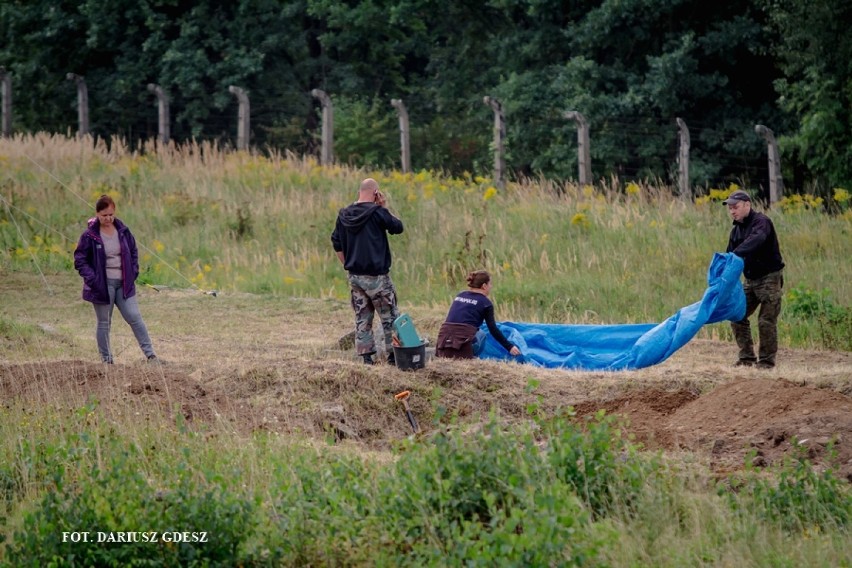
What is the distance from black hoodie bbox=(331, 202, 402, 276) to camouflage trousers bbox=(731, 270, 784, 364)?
3361mm

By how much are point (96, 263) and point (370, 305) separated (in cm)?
A: 238

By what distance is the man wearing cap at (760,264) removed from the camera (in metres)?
11.4

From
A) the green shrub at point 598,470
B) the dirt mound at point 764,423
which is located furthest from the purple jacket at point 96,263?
the green shrub at point 598,470

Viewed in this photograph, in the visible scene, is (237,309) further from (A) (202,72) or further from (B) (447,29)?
(B) (447,29)

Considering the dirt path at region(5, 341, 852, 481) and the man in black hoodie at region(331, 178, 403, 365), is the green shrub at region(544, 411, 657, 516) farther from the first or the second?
the man in black hoodie at region(331, 178, 403, 365)

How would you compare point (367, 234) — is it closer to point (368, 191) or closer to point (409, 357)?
point (368, 191)

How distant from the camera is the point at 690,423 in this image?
30.3 feet

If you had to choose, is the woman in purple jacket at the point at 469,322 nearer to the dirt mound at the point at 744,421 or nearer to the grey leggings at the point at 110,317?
the dirt mound at the point at 744,421

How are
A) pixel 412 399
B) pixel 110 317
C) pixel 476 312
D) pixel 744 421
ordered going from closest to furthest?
1. pixel 744 421
2. pixel 412 399
3. pixel 110 317
4. pixel 476 312

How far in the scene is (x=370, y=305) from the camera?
1116 cm

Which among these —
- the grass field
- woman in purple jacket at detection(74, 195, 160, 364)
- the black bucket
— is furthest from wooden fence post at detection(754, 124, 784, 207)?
woman in purple jacket at detection(74, 195, 160, 364)

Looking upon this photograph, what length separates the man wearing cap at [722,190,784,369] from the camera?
11.4m

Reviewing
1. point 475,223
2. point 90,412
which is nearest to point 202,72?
point 475,223

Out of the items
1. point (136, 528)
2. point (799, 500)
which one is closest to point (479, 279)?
point (799, 500)
